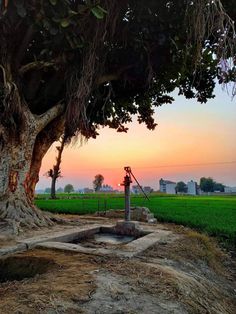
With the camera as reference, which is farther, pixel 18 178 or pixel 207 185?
pixel 207 185

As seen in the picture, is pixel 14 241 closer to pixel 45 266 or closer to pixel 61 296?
pixel 45 266

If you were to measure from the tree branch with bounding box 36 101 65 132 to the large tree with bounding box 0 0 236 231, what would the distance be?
3 centimetres

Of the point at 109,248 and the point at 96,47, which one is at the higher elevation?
the point at 96,47

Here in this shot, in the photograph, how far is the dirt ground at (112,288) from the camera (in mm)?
A: 2992

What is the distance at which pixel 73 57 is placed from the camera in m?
8.94

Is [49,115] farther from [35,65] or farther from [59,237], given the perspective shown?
[59,237]

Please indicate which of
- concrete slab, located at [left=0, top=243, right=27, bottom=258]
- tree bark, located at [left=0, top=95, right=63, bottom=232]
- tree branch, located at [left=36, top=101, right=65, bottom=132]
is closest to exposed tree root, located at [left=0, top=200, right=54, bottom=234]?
tree bark, located at [left=0, top=95, right=63, bottom=232]

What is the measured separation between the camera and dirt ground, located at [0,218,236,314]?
118 inches

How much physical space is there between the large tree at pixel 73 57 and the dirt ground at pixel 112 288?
3.88 metres

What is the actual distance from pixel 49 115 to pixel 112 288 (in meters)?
6.75

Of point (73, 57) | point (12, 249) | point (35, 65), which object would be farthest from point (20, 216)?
point (73, 57)

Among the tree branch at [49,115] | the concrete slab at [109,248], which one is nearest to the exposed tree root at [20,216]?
the concrete slab at [109,248]

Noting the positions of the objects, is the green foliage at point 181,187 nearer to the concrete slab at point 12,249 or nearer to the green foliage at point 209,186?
the green foliage at point 209,186

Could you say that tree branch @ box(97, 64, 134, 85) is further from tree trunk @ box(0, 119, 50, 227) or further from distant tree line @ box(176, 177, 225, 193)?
distant tree line @ box(176, 177, 225, 193)
